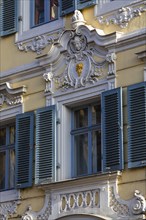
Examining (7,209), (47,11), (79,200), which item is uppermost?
(47,11)

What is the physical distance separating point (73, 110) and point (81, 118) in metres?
0.29

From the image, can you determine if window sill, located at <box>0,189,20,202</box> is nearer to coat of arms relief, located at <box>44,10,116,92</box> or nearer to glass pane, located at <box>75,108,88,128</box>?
glass pane, located at <box>75,108,88,128</box>

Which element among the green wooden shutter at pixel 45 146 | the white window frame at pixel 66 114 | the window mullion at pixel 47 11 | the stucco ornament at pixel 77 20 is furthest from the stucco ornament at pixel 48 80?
the window mullion at pixel 47 11

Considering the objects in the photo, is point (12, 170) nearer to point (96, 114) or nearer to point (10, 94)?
point (10, 94)

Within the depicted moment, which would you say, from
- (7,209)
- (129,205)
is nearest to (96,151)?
(129,205)

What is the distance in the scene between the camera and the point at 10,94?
720 inches

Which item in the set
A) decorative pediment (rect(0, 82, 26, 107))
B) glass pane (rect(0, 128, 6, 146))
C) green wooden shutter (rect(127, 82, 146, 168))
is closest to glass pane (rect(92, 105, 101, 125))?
green wooden shutter (rect(127, 82, 146, 168))

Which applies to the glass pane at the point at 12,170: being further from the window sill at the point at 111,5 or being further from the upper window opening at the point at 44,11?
the window sill at the point at 111,5

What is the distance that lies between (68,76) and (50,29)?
55.9 inches

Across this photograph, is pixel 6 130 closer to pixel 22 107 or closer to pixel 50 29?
pixel 22 107

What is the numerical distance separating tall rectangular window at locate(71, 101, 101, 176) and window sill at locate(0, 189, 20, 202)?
153 centimetres

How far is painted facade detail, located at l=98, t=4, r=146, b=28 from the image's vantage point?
1641cm

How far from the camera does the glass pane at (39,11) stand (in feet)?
60.8

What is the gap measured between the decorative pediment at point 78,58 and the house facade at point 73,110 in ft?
0.07
